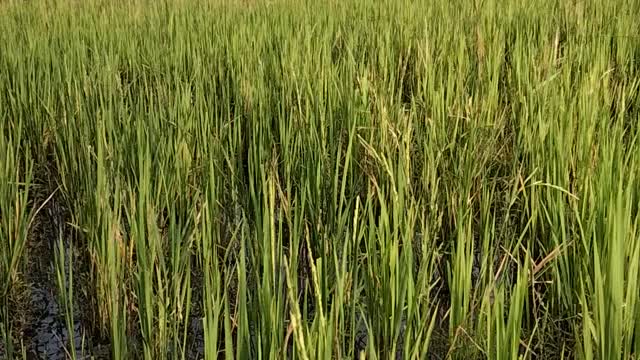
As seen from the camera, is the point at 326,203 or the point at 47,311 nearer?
the point at 47,311

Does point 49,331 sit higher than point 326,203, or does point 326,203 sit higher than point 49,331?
point 326,203

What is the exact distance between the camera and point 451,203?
1.95 metres

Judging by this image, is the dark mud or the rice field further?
the dark mud

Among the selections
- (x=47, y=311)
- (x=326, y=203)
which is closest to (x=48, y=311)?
(x=47, y=311)

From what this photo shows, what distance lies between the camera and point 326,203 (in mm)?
1979

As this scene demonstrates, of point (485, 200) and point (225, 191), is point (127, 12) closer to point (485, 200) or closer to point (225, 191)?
point (225, 191)

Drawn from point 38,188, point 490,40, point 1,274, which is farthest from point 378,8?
point 1,274

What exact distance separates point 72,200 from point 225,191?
0.52 metres

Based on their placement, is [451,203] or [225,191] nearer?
[451,203]

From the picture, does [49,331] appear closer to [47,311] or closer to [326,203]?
[47,311]

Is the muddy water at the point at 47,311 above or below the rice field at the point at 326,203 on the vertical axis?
below

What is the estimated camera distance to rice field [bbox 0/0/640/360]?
4.08 feet

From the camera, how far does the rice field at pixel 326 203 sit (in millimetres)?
1242

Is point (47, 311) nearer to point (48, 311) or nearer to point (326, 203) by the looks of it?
point (48, 311)
